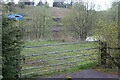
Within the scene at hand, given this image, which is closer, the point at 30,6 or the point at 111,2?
the point at 111,2

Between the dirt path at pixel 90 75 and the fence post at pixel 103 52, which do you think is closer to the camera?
the dirt path at pixel 90 75

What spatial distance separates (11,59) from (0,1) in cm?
163

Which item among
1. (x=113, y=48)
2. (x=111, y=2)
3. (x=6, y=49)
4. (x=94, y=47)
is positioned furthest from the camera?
(x=111, y=2)

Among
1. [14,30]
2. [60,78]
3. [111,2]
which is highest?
[111,2]

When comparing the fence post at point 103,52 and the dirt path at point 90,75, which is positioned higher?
the fence post at point 103,52

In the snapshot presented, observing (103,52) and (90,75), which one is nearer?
(90,75)

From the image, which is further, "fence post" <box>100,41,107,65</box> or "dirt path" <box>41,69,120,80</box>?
A: "fence post" <box>100,41,107,65</box>

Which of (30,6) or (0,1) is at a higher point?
(30,6)

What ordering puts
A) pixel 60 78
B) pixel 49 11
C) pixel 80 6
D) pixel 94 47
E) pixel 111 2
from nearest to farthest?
1. pixel 60 78
2. pixel 94 47
3. pixel 111 2
4. pixel 80 6
5. pixel 49 11

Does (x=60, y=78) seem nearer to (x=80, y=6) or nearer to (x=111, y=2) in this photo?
Result: (x=111, y=2)

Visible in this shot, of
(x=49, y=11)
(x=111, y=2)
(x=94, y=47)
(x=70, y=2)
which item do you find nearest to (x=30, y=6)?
(x=49, y=11)

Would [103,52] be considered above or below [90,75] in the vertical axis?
above

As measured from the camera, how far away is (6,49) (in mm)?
4379

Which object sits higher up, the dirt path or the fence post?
the fence post
